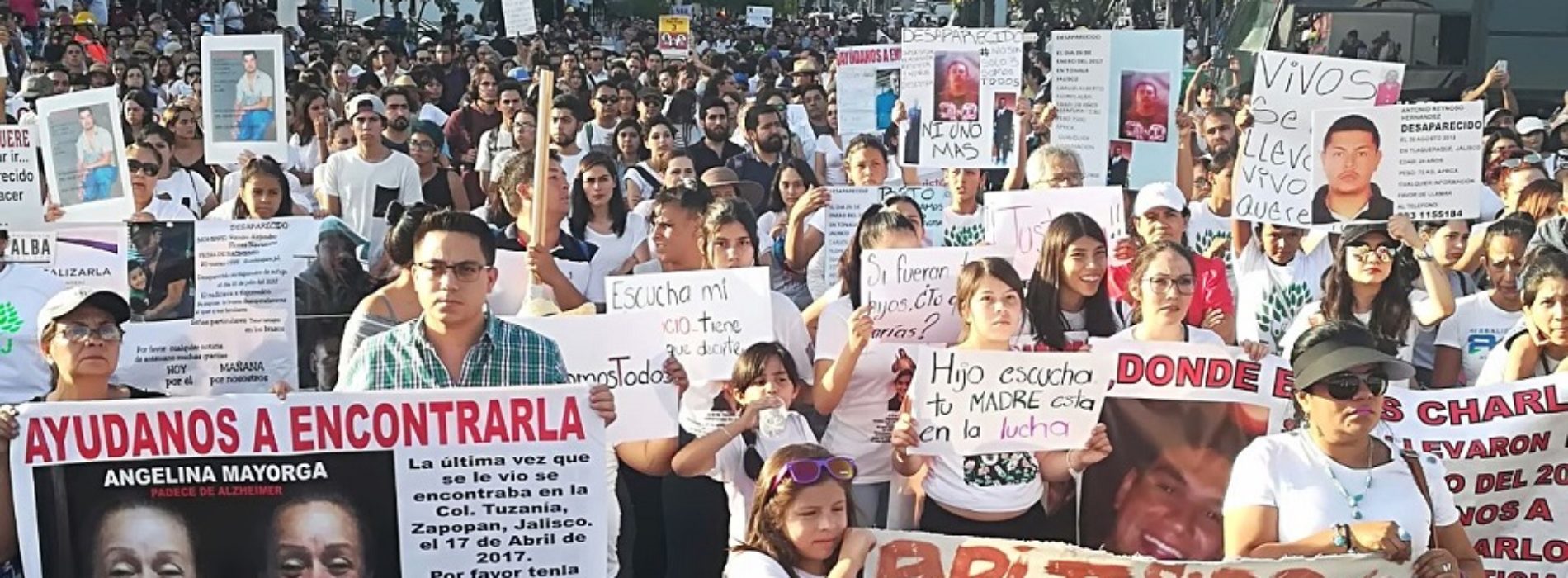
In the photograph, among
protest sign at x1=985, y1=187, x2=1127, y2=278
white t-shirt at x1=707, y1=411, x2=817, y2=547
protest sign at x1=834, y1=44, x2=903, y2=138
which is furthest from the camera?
protest sign at x1=834, y1=44, x2=903, y2=138

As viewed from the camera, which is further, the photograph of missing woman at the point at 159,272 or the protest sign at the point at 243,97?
the protest sign at the point at 243,97

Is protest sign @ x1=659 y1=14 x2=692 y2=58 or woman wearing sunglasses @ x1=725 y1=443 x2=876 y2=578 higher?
protest sign @ x1=659 y1=14 x2=692 y2=58

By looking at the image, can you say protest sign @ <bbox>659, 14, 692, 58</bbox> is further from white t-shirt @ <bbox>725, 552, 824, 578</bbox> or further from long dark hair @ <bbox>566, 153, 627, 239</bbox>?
white t-shirt @ <bbox>725, 552, 824, 578</bbox>

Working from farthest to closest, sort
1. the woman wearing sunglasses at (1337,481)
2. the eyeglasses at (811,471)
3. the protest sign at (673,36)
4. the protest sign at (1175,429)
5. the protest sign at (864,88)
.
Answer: the protest sign at (673,36), the protest sign at (864,88), the protest sign at (1175,429), the eyeglasses at (811,471), the woman wearing sunglasses at (1337,481)

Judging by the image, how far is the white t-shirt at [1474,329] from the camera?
238 inches

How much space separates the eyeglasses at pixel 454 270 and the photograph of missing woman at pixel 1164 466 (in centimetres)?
177

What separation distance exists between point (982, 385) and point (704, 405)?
101 cm

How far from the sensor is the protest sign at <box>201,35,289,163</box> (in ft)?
28.7

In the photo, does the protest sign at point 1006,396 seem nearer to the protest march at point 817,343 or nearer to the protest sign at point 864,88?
the protest march at point 817,343

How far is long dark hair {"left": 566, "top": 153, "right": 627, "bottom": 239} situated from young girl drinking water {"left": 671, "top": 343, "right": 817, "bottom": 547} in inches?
80.2

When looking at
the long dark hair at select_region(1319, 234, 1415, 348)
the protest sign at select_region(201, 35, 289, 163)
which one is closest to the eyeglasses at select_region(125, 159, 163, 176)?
the protest sign at select_region(201, 35, 289, 163)

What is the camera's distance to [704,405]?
550 centimetres

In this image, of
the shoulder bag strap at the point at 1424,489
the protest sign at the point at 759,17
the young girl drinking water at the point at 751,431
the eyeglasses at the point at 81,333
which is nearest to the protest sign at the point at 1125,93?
the young girl drinking water at the point at 751,431

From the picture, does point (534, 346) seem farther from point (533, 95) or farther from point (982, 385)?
point (533, 95)
